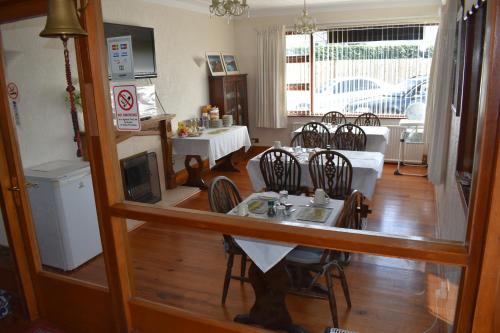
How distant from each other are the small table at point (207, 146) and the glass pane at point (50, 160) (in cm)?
163

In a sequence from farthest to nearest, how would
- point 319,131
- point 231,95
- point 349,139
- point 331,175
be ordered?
1. point 231,95
2. point 319,131
3. point 349,139
4. point 331,175

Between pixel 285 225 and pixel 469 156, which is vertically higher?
pixel 469 156

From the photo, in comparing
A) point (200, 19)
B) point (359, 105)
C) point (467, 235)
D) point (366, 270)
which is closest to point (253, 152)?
point (359, 105)

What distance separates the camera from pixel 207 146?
482cm

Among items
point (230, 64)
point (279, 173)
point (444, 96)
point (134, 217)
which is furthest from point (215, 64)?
point (134, 217)

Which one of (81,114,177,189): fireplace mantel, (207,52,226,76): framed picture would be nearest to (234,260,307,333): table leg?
(81,114,177,189): fireplace mantel

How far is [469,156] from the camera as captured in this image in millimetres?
Result: 1932

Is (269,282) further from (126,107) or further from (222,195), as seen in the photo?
(126,107)

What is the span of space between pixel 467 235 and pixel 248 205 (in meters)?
1.58

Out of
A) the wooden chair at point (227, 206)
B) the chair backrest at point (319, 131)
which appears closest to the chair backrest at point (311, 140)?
the chair backrest at point (319, 131)

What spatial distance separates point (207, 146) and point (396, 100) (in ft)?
10.6

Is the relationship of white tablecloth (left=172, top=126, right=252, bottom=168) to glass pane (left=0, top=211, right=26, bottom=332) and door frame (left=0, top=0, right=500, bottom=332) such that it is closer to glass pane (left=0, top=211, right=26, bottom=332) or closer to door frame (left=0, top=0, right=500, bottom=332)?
glass pane (left=0, top=211, right=26, bottom=332)

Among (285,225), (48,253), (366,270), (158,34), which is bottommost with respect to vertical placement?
(366,270)

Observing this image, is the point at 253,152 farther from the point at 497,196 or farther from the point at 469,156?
the point at 497,196
